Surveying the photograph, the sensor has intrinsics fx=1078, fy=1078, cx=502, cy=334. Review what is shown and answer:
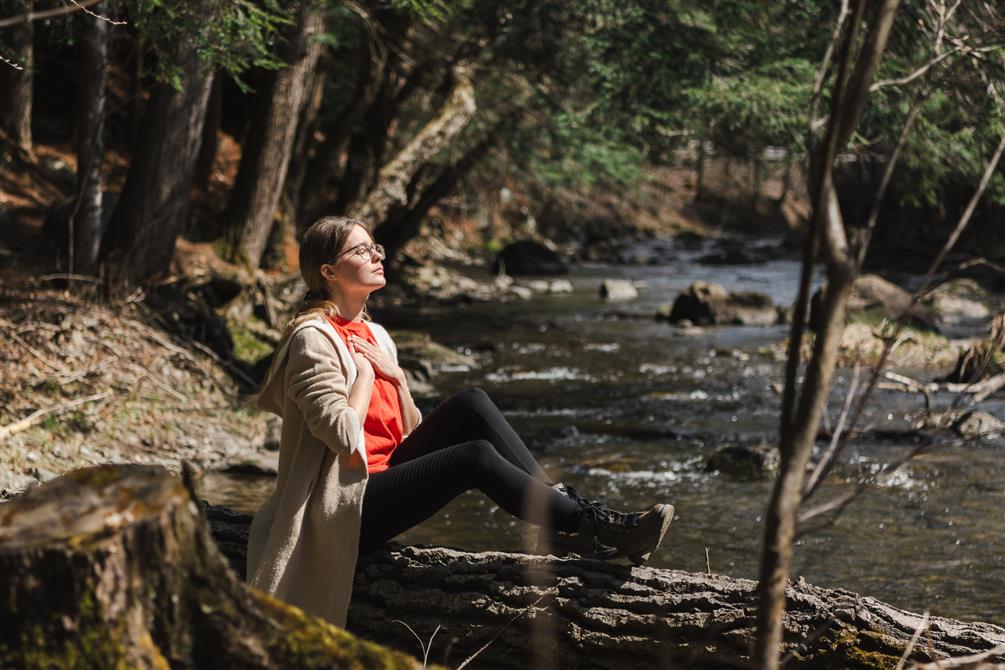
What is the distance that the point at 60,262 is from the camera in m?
8.78

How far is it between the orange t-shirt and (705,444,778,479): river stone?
13.4 ft

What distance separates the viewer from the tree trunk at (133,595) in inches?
76.4

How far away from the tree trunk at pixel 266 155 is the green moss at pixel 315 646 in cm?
1031

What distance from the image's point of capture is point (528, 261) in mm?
22641

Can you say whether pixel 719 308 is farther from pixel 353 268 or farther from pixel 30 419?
pixel 30 419

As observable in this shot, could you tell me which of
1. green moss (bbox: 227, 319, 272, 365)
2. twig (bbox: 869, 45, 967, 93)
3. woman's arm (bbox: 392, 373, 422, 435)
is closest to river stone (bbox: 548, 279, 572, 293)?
green moss (bbox: 227, 319, 272, 365)

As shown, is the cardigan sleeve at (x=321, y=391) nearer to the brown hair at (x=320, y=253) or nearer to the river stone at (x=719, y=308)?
the brown hair at (x=320, y=253)

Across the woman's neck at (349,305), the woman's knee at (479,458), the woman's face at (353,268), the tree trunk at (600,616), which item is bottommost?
the tree trunk at (600,616)

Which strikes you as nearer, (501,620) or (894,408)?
(501,620)

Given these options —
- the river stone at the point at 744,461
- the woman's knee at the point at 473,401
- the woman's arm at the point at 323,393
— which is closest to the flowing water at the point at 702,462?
the river stone at the point at 744,461

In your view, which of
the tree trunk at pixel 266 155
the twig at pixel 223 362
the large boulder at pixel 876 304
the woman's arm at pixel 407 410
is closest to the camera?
the woman's arm at pixel 407 410

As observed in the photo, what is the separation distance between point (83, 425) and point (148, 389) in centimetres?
84

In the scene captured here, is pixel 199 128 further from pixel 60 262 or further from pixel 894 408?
pixel 894 408

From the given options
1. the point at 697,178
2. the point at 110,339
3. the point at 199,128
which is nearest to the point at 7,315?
the point at 110,339
